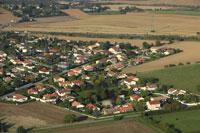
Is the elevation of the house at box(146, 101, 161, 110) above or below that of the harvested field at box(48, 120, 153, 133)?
above

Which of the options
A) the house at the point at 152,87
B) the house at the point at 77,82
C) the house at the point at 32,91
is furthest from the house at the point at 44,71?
the house at the point at 152,87

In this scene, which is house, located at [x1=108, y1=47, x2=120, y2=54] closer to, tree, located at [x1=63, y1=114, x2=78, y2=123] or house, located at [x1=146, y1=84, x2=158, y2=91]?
house, located at [x1=146, y1=84, x2=158, y2=91]

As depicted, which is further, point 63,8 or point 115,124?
point 63,8

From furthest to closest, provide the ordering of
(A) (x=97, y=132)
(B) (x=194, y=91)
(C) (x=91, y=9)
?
(C) (x=91, y=9)
(B) (x=194, y=91)
(A) (x=97, y=132)

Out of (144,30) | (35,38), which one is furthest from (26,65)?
(144,30)

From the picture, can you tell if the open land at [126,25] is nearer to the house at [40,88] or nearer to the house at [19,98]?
the house at [40,88]

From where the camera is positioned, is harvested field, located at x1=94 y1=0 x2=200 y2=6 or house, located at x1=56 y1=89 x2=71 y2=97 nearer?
house, located at x1=56 y1=89 x2=71 y2=97

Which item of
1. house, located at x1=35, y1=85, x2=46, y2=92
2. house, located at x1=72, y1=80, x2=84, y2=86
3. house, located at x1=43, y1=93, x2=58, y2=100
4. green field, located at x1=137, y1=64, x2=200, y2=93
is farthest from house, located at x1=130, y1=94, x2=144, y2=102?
house, located at x1=35, y1=85, x2=46, y2=92

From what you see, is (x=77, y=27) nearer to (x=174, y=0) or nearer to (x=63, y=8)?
(x=63, y=8)
